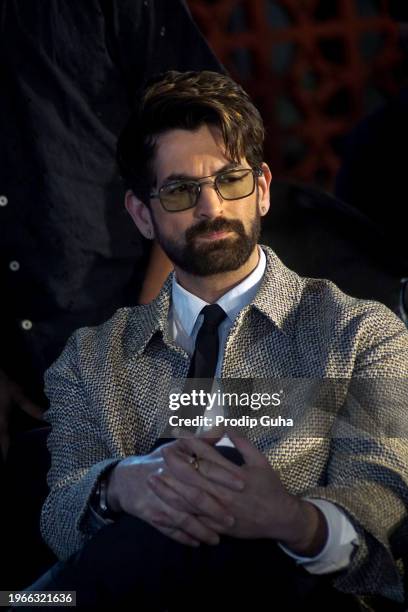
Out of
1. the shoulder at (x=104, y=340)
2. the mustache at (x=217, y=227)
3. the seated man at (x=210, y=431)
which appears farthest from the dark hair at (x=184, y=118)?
the shoulder at (x=104, y=340)

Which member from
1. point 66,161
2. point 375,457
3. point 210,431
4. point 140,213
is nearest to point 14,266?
point 66,161

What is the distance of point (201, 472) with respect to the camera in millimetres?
1487

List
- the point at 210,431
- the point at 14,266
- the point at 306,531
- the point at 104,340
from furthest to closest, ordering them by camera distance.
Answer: the point at 14,266 → the point at 104,340 → the point at 210,431 → the point at 306,531

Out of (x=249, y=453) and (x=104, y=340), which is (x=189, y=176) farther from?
(x=249, y=453)

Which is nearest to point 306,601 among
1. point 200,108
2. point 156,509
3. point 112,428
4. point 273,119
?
point 156,509

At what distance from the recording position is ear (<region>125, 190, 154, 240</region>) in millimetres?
1858

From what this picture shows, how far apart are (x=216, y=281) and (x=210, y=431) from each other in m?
0.31

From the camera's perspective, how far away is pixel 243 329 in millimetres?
1747

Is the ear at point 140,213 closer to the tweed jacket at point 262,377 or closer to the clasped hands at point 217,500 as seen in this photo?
the tweed jacket at point 262,377

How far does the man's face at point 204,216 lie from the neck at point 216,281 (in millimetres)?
40

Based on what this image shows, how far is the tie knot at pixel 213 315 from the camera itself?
1752 millimetres

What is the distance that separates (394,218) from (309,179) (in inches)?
39.4

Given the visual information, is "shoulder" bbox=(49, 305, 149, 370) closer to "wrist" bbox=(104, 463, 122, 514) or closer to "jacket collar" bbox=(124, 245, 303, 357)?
"jacket collar" bbox=(124, 245, 303, 357)

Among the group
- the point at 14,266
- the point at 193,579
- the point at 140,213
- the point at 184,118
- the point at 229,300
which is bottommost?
the point at 193,579
